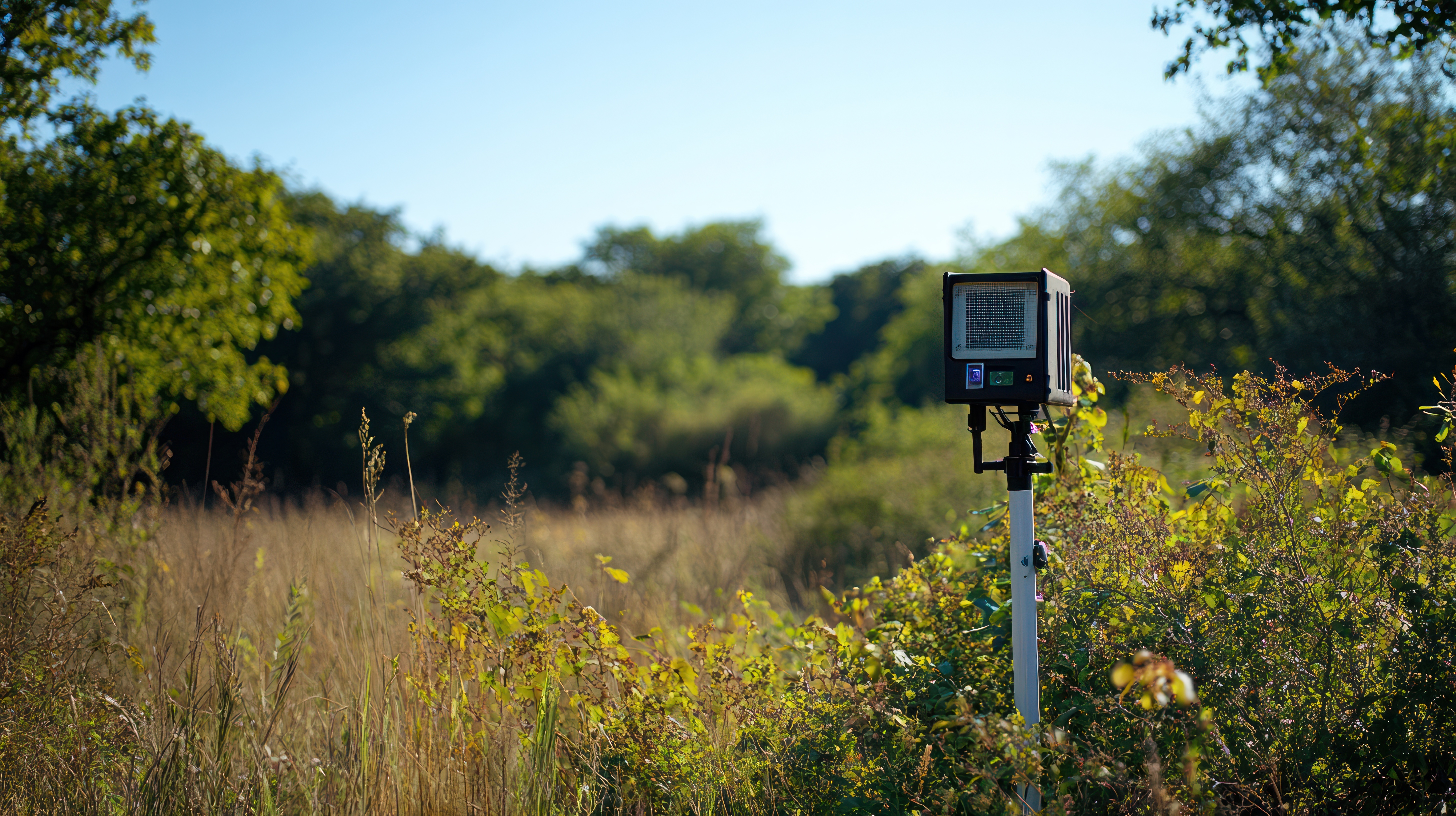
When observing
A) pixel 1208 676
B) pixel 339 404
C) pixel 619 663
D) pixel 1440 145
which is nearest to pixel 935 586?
pixel 1208 676

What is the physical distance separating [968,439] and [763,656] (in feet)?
18.4

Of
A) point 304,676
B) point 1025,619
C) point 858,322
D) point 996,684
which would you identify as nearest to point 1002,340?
point 1025,619

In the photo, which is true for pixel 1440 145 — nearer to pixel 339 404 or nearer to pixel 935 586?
pixel 935 586

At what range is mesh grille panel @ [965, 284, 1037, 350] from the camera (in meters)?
2.01

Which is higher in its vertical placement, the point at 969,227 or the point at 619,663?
the point at 969,227

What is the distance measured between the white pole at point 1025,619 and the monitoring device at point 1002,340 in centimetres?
30

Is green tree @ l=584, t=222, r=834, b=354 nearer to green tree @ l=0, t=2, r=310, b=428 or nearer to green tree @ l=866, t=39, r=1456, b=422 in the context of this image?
green tree @ l=866, t=39, r=1456, b=422

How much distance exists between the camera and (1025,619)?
78.7 inches

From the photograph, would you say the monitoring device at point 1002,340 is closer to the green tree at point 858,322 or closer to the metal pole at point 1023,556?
the metal pole at point 1023,556

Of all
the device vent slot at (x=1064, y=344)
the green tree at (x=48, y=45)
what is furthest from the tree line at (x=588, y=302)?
the device vent slot at (x=1064, y=344)

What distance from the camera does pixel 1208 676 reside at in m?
2.00

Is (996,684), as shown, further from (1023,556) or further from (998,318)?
(998,318)

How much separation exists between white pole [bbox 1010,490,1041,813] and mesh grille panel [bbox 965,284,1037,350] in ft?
1.37

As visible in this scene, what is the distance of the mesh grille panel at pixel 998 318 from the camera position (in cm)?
201
